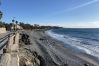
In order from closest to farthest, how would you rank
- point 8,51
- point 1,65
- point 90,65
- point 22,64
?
point 1,65 → point 8,51 → point 22,64 → point 90,65

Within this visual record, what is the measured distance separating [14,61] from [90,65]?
39.6ft

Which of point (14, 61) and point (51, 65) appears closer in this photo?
point (14, 61)

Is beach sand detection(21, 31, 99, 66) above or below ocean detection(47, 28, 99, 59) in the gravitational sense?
above

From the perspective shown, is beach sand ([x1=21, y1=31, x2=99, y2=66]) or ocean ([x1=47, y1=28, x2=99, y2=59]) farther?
ocean ([x1=47, y1=28, x2=99, y2=59])

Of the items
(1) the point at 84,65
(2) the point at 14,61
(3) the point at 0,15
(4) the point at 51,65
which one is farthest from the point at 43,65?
(3) the point at 0,15

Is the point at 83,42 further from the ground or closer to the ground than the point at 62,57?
closer to the ground

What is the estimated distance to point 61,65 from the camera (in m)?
14.6

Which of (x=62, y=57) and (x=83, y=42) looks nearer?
(x=62, y=57)

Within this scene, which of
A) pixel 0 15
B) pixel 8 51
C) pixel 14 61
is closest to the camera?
pixel 14 61

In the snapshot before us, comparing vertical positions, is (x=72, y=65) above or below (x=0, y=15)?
below

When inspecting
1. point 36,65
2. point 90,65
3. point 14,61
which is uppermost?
point 14,61

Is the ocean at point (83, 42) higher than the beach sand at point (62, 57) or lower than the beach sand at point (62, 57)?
lower

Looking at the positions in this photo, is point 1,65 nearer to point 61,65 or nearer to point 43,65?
point 43,65

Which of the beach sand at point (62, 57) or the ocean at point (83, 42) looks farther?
the ocean at point (83, 42)
